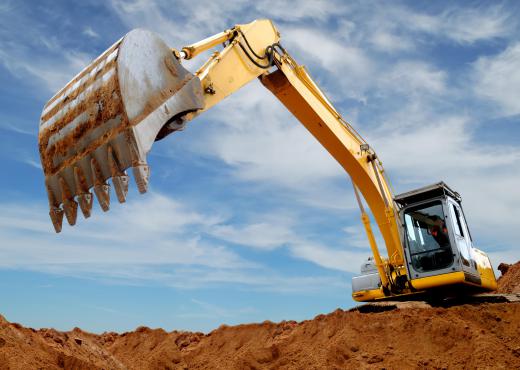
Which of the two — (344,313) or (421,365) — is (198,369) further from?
(421,365)

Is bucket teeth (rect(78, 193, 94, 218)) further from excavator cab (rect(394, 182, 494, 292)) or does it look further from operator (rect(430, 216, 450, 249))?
operator (rect(430, 216, 450, 249))

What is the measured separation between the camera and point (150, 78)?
17.3ft

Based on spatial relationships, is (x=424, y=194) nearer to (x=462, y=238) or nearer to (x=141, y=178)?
(x=462, y=238)

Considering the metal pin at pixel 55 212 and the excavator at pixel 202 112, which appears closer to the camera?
the excavator at pixel 202 112

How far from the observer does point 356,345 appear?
823cm

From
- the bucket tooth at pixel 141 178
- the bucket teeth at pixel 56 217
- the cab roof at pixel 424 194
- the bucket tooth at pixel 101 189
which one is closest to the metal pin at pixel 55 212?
the bucket teeth at pixel 56 217

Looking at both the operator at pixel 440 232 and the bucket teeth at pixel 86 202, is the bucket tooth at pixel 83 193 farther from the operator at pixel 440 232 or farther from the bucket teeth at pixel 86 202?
the operator at pixel 440 232

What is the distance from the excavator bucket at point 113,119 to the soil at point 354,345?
7.94 feet

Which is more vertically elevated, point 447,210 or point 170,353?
point 447,210

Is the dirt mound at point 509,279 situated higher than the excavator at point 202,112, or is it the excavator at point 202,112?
the excavator at point 202,112

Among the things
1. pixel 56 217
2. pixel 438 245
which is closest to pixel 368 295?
pixel 438 245

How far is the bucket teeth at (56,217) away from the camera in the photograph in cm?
579

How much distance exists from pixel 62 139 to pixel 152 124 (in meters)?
1.28

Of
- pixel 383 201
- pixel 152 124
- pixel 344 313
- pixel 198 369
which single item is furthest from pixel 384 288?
pixel 152 124
